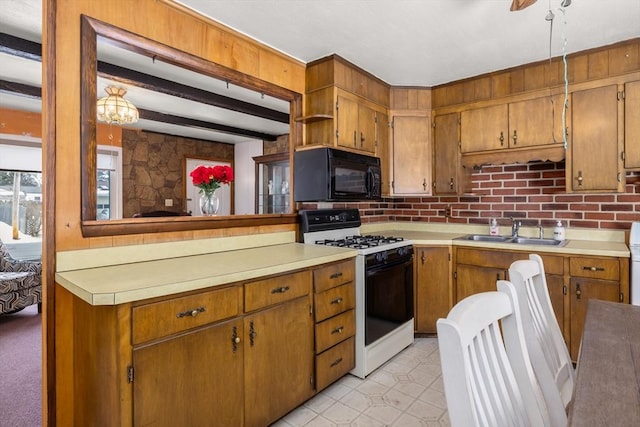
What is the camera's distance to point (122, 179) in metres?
1.95

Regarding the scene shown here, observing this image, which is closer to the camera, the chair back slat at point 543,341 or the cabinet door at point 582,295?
the chair back slat at point 543,341

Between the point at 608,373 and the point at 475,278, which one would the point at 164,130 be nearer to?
the point at 608,373

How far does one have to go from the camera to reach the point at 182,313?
139cm

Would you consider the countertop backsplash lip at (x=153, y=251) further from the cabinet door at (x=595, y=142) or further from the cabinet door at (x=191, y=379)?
the cabinet door at (x=595, y=142)

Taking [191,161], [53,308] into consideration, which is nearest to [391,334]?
[191,161]

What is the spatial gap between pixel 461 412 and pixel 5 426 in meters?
2.41

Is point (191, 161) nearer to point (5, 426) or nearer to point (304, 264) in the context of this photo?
point (304, 264)

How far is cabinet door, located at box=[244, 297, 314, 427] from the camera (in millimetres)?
1654

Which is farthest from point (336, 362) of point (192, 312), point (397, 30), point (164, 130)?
point (397, 30)

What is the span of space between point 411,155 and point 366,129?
2.01ft

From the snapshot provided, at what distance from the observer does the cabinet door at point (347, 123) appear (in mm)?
2715

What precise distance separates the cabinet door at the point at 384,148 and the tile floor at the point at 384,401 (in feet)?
5.20

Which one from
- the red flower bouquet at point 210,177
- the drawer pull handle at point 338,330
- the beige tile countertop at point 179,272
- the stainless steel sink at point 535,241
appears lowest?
the drawer pull handle at point 338,330

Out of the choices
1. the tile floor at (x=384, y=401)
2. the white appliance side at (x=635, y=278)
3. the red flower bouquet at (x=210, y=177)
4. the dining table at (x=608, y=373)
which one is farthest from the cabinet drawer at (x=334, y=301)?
the white appliance side at (x=635, y=278)
